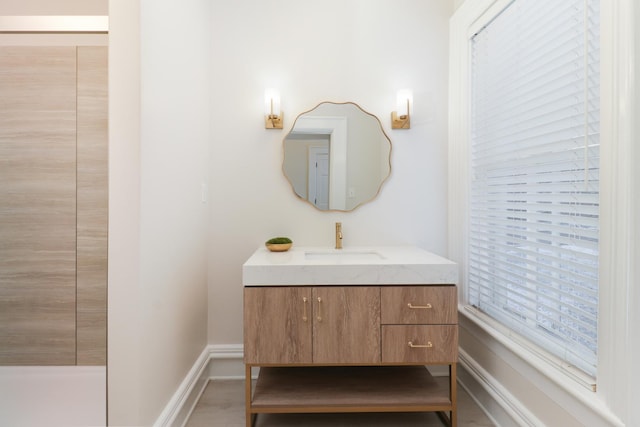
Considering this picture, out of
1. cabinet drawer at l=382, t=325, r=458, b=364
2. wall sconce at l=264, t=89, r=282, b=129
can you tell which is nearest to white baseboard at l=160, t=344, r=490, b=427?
cabinet drawer at l=382, t=325, r=458, b=364

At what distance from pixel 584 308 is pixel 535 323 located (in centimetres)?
30

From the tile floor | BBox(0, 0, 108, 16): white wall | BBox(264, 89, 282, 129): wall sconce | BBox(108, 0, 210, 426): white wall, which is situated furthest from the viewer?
BBox(264, 89, 282, 129): wall sconce

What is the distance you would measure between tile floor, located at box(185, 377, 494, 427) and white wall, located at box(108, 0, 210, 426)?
0.80ft

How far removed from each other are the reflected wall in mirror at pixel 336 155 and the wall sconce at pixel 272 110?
10 centimetres

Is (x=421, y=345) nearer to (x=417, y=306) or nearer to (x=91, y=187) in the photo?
(x=417, y=306)

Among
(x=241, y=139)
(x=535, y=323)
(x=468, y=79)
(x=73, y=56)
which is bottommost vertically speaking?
(x=535, y=323)

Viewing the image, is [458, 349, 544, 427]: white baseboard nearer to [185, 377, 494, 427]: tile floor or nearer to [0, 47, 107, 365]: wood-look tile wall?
[185, 377, 494, 427]: tile floor

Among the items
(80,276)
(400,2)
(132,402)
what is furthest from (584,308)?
(80,276)

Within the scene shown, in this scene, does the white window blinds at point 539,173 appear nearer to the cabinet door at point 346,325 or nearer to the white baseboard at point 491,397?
the white baseboard at point 491,397

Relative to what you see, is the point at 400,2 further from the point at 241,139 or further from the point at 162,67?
the point at 162,67

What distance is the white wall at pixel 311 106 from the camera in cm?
221

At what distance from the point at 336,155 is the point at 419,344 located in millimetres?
1182

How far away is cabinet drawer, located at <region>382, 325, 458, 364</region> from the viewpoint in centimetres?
158

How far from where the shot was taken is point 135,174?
1.25 m
